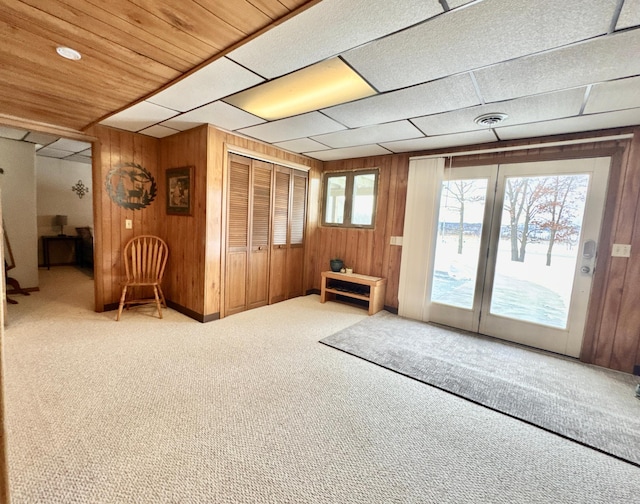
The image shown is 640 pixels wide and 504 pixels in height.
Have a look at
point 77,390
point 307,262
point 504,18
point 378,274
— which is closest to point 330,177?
point 307,262

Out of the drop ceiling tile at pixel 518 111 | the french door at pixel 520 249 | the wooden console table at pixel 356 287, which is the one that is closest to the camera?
the drop ceiling tile at pixel 518 111

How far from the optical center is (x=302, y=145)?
3.93m

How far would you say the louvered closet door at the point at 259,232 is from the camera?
156 inches

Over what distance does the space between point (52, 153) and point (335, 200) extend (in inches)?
217

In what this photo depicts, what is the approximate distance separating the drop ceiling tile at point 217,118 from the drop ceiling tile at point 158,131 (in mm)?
164

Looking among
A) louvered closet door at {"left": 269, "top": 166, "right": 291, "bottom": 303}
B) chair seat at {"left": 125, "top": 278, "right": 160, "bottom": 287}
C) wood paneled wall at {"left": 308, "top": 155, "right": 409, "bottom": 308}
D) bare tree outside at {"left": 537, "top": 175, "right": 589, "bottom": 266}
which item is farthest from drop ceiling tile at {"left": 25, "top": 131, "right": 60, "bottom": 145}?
bare tree outside at {"left": 537, "top": 175, "right": 589, "bottom": 266}

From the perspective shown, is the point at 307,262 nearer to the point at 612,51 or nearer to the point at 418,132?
the point at 418,132

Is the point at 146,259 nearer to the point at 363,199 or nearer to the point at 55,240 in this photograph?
the point at 363,199

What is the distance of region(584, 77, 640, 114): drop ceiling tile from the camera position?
1.99 metres

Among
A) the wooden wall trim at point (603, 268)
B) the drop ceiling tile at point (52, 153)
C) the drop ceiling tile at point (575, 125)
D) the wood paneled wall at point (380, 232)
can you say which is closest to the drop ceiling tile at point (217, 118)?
the wood paneled wall at point (380, 232)

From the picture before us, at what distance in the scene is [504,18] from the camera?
144 centimetres

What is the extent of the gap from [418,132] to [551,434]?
110 inches

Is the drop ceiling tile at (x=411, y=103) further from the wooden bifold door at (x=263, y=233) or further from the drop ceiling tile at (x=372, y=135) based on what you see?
the wooden bifold door at (x=263, y=233)

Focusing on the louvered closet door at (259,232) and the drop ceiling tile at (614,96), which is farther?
the louvered closet door at (259,232)
